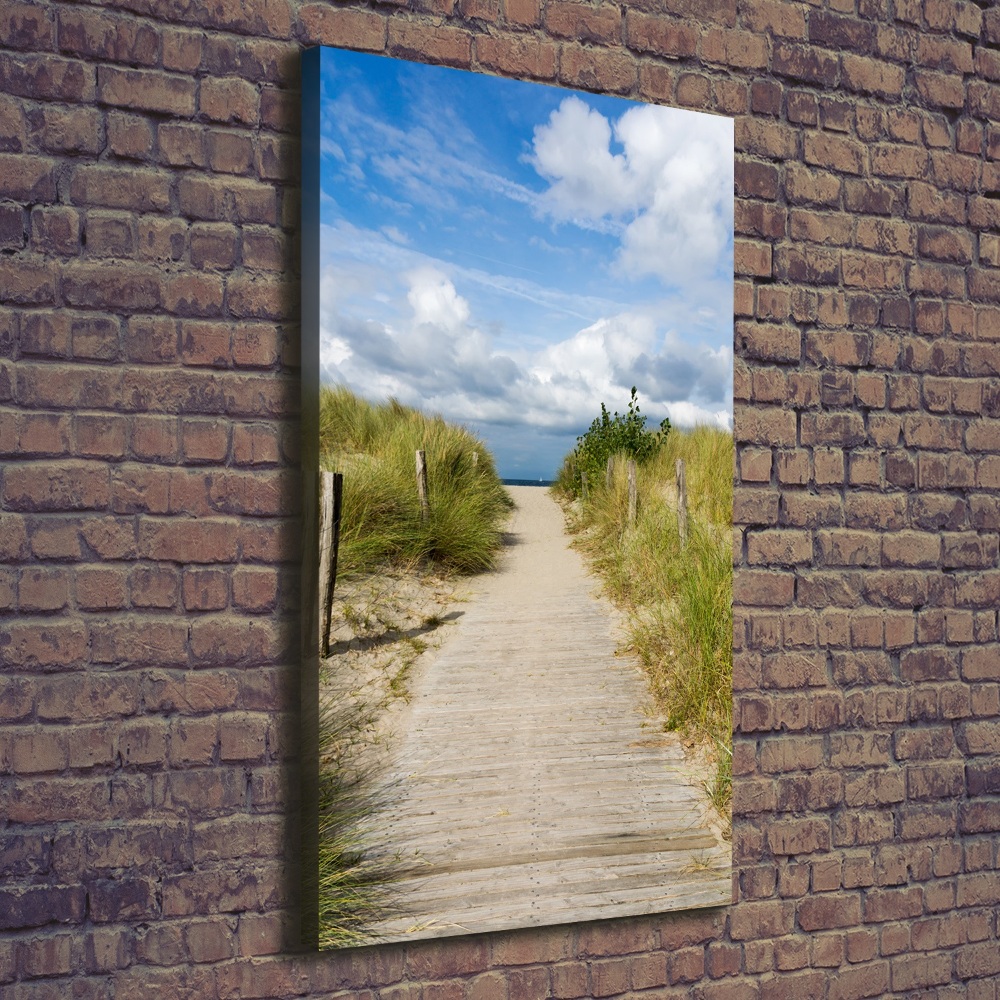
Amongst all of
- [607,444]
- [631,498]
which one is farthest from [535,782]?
[607,444]

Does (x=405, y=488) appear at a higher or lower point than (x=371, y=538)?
higher

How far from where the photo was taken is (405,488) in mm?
2059

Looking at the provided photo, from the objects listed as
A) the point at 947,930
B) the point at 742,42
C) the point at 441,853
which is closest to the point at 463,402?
the point at 441,853

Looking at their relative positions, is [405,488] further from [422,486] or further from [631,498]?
[631,498]

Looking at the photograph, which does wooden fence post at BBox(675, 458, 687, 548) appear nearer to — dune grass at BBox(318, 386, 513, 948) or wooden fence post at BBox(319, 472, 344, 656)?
dune grass at BBox(318, 386, 513, 948)

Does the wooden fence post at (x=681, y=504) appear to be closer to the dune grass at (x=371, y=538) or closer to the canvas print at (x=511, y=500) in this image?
the canvas print at (x=511, y=500)

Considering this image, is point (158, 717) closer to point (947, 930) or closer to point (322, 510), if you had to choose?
point (322, 510)

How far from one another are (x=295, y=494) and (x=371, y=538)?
25cm

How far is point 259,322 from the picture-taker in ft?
5.86

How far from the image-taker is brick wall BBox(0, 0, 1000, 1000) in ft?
5.58

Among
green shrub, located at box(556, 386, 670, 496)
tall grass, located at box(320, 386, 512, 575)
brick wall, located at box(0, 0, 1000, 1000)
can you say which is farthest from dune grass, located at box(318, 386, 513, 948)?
green shrub, located at box(556, 386, 670, 496)

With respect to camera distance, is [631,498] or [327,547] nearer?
[327,547]

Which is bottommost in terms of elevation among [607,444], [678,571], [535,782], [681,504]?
[535,782]

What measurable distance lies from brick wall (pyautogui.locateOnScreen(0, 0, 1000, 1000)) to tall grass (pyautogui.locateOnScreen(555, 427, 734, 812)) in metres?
0.07
